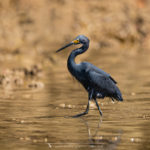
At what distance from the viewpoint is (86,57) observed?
2659cm

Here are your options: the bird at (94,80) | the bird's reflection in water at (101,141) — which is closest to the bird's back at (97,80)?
the bird at (94,80)

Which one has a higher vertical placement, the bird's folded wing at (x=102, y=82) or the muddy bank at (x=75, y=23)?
the bird's folded wing at (x=102, y=82)

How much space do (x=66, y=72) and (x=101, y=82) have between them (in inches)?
372

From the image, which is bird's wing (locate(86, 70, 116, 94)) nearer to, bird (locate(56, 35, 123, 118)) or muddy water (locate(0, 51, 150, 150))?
bird (locate(56, 35, 123, 118))

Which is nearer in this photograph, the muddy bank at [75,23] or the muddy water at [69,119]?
the muddy water at [69,119]

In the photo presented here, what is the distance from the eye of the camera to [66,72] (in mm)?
20141

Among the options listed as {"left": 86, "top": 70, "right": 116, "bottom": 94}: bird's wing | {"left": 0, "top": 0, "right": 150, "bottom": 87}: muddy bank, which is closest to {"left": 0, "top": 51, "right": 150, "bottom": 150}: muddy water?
{"left": 86, "top": 70, "right": 116, "bottom": 94}: bird's wing

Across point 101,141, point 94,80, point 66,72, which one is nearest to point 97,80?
point 94,80

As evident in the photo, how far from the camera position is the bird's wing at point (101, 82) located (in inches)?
419

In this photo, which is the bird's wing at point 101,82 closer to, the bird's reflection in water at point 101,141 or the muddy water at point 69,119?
the muddy water at point 69,119

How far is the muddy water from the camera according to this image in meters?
8.09

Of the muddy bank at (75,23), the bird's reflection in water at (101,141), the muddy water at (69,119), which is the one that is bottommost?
the muddy bank at (75,23)

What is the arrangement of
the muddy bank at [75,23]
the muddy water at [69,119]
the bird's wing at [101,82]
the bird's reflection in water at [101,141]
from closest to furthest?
the bird's reflection in water at [101,141] → the muddy water at [69,119] → the bird's wing at [101,82] → the muddy bank at [75,23]

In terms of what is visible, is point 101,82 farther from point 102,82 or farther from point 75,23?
point 75,23
